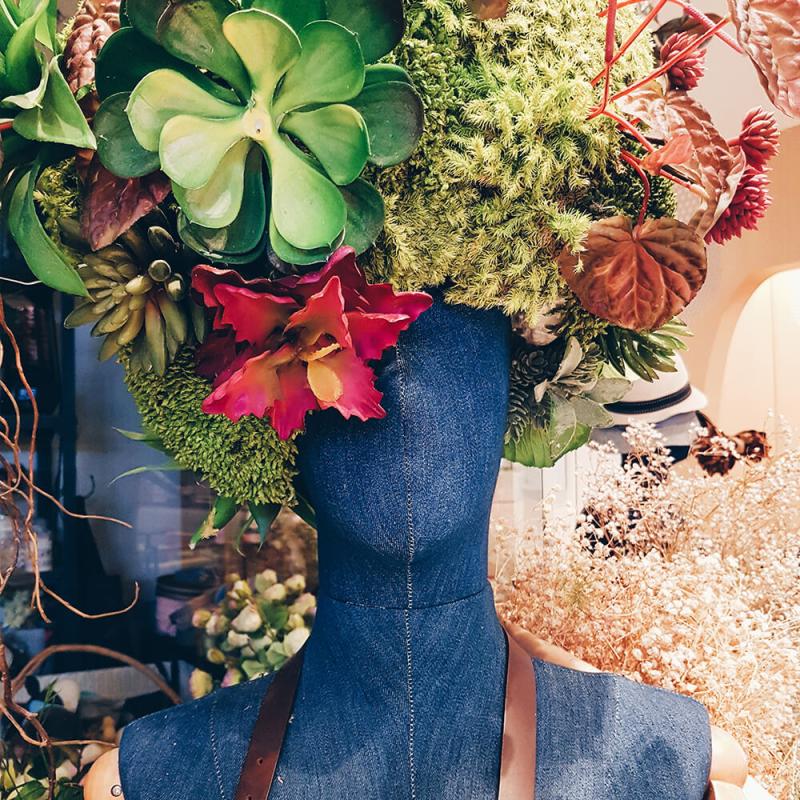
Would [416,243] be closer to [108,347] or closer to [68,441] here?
[108,347]

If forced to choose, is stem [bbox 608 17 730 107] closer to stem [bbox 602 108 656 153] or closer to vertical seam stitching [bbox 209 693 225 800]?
stem [bbox 602 108 656 153]

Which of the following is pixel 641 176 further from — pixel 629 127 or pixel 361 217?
pixel 361 217

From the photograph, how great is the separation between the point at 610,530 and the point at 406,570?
19.6 inches

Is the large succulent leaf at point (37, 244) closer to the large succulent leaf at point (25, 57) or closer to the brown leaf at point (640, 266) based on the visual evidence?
the large succulent leaf at point (25, 57)

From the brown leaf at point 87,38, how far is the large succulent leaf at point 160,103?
0.33 feet

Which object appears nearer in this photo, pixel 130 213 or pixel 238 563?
pixel 130 213

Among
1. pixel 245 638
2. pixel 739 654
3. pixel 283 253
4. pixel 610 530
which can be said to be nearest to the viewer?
pixel 283 253

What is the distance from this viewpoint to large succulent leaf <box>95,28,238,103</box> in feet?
1.92

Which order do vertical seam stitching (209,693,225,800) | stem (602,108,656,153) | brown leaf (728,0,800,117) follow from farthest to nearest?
vertical seam stitching (209,693,225,800), stem (602,108,656,153), brown leaf (728,0,800,117)

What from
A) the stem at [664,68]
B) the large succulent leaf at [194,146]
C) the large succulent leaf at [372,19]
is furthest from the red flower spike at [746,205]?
the large succulent leaf at [194,146]

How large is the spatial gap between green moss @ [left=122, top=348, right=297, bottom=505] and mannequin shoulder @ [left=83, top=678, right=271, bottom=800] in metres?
0.24

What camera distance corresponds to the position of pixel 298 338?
24.6 inches

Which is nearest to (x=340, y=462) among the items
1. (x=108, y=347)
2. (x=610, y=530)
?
(x=108, y=347)

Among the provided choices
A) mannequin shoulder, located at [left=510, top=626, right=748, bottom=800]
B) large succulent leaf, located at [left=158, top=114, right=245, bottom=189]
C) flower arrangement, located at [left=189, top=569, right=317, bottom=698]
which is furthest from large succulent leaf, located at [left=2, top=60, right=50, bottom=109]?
flower arrangement, located at [left=189, top=569, right=317, bottom=698]
